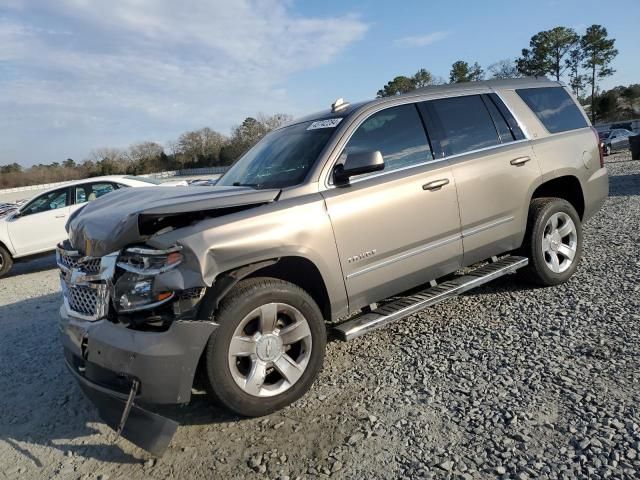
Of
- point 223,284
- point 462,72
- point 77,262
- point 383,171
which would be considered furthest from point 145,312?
point 462,72

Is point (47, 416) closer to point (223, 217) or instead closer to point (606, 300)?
point (223, 217)

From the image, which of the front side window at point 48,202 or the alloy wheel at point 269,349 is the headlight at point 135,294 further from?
the front side window at point 48,202

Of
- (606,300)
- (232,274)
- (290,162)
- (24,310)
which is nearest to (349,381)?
(232,274)

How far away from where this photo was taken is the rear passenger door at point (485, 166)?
4043 mm

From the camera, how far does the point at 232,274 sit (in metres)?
2.89

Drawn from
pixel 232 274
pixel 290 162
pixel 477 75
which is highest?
pixel 477 75

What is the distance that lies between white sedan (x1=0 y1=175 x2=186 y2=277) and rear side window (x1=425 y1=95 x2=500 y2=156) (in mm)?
6396

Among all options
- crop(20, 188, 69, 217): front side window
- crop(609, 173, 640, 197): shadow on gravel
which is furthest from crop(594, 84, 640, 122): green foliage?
crop(20, 188, 69, 217): front side window

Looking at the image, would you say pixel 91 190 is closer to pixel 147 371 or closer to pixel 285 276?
pixel 285 276

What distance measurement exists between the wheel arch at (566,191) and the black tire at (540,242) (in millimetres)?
204

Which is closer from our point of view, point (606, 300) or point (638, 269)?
point (606, 300)

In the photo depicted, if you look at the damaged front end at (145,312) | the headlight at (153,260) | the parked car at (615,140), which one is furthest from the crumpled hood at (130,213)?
the parked car at (615,140)

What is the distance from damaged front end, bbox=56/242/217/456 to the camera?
261 centimetres

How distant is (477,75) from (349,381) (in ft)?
244
